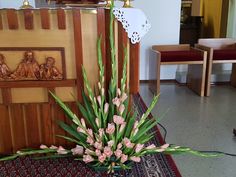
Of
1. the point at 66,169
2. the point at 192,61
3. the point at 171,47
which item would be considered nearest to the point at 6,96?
the point at 66,169

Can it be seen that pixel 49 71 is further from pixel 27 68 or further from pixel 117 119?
pixel 117 119

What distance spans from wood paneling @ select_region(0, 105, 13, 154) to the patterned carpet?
0.39 ft

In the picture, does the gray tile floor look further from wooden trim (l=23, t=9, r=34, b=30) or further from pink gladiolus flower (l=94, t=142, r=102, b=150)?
wooden trim (l=23, t=9, r=34, b=30)

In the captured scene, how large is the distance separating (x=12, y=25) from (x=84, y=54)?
420mm

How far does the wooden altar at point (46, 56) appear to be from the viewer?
1458 millimetres

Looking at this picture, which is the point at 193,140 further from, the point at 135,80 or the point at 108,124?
the point at 108,124

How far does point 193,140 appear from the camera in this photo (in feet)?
6.88

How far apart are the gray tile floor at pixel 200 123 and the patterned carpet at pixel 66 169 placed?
14cm

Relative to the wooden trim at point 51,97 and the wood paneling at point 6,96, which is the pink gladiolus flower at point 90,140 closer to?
the wooden trim at point 51,97

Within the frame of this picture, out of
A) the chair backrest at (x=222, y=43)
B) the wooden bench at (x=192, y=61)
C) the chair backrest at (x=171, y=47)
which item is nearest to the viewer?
the wooden bench at (x=192, y=61)

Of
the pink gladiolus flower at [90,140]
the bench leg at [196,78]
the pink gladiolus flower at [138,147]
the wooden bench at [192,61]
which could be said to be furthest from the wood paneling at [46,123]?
the bench leg at [196,78]

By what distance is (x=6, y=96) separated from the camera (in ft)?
5.10

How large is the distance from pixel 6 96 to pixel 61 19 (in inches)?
22.1

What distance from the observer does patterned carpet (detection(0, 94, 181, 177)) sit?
1.46 meters
